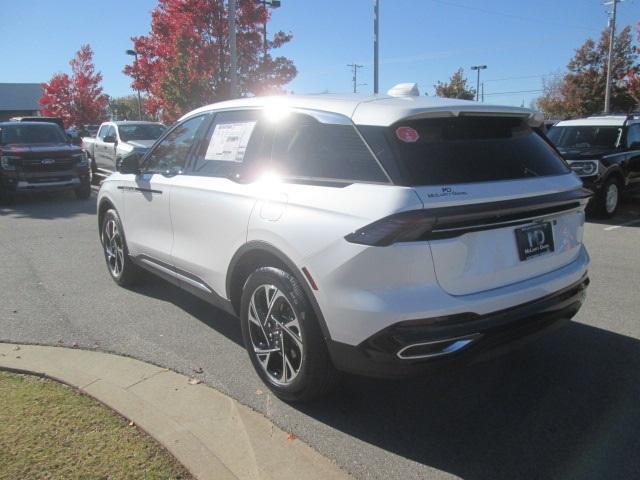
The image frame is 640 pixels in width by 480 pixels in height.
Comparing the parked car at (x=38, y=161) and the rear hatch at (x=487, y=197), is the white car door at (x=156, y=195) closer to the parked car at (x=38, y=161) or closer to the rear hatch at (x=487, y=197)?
the rear hatch at (x=487, y=197)

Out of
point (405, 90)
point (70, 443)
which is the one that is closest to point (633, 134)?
point (405, 90)

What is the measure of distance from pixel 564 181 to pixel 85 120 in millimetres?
41983

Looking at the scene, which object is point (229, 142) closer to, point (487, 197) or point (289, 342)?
point (289, 342)

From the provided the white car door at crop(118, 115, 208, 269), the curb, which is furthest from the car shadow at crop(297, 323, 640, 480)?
the white car door at crop(118, 115, 208, 269)

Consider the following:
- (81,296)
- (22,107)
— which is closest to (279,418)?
(81,296)

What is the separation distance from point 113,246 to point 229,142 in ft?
8.14

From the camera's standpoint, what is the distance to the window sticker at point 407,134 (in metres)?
2.83

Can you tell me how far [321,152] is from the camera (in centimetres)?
319

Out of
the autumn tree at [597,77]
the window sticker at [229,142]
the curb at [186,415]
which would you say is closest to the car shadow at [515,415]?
the curb at [186,415]

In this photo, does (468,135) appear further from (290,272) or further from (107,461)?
(107,461)

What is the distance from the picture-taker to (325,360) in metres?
3.06

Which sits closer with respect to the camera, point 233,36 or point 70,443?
point 70,443

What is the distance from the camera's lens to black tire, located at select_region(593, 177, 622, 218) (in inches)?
389

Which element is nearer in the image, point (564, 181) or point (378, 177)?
point (378, 177)
